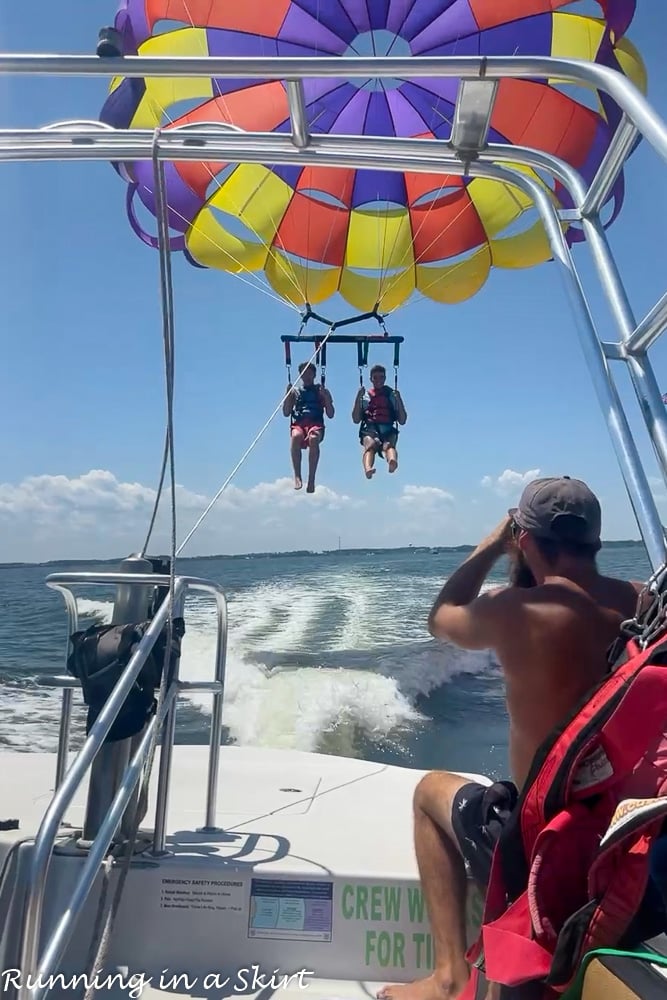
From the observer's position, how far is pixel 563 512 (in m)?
1.67

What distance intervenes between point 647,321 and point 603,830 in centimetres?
101

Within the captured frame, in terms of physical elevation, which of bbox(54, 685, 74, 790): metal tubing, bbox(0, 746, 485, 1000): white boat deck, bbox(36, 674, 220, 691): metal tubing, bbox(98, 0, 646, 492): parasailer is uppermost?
bbox(98, 0, 646, 492): parasailer

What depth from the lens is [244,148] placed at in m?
1.99

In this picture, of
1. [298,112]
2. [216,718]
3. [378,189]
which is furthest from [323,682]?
[298,112]

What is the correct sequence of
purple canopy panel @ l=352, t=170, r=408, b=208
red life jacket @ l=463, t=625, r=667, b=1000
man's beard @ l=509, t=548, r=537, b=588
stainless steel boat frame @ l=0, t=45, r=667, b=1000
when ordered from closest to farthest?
red life jacket @ l=463, t=625, r=667, b=1000, stainless steel boat frame @ l=0, t=45, r=667, b=1000, man's beard @ l=509, t=548, r=537, b=588, purple canopy panel @ l=352, t=170, r=408, b=208

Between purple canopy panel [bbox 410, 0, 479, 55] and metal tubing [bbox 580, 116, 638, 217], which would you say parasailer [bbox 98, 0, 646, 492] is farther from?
metal tubing [bbox 580, 116, 638, 217]

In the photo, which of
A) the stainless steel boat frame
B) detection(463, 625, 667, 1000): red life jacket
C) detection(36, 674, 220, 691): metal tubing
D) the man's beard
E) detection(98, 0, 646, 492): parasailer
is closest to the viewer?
detection(463, 625, 667, 1000): red life jacket

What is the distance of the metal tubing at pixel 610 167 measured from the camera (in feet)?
5.45

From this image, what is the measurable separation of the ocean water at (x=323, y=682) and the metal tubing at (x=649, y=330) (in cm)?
291

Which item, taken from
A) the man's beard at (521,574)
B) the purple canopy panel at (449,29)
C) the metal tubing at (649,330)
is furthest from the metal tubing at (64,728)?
the purple canopy panel at (449,29)

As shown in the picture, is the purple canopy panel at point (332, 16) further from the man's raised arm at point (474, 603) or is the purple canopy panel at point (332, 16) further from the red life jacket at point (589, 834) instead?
the red life jacket at point (589, 834)

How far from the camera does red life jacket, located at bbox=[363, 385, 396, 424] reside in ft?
19.6

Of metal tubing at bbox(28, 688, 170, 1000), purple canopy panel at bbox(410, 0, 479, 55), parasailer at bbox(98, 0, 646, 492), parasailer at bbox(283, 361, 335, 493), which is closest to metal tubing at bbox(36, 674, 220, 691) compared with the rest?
metal tubing at bbox(28, 688, 170, 1000)

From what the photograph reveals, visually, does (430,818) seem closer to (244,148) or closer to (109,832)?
(109,832)
